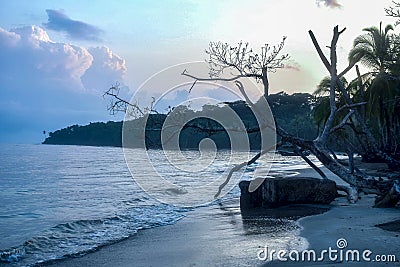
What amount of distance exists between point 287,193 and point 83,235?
6447mm

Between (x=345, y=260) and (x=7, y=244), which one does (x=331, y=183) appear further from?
(x=7, y=244)

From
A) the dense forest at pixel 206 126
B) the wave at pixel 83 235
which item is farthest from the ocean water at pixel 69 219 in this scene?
the dense forest at pixel 206 126

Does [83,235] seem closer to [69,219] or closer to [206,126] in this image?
[69,219]

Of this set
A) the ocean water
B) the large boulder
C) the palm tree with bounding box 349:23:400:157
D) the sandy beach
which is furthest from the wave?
the palm tree with bounding box 349:23:400:157

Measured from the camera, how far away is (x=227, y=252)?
25.6 feet

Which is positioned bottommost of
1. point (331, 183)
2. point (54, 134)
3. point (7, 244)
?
point (7, 244)

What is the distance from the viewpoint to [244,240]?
8.95 metres

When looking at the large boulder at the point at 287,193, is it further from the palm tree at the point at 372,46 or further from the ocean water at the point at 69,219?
the palm tree at the point at 372,46

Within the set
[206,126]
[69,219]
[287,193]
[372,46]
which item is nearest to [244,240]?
[206,126]

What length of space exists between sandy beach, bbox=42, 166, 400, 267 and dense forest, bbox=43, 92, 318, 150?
2.32 meters

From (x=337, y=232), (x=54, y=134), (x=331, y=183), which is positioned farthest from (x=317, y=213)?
(x=54, y=134)

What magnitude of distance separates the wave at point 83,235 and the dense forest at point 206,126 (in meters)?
2.81

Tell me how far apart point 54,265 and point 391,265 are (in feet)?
19.8

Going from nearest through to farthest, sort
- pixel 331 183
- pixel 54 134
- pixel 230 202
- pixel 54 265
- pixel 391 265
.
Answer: pixel 391 265
pixel 54 265
pixel 331 183
pixel 230 202
pixel 54 134
